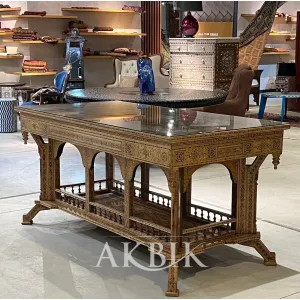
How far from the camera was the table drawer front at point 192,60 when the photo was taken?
8.85 metres

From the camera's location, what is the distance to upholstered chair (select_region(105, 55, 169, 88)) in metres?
10.1

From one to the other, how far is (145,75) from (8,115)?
13.4 ft

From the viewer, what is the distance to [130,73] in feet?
34.5

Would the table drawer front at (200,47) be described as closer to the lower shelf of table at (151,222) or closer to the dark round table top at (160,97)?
the dark round table top at (160,97)

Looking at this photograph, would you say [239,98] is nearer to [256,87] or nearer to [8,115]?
[8,115]

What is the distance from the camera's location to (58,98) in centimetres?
908

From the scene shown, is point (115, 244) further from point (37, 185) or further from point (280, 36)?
point (280, 36)

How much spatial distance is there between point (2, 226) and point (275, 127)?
224 centimetres

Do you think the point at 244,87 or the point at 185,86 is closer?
the point at 244,87

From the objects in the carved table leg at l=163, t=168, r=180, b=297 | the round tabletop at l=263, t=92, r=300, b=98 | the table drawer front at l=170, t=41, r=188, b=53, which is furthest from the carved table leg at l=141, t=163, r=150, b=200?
the round tabletop at l=263, t=92, r=300, b=98

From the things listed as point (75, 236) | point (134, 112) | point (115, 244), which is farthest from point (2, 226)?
point (134, 112)

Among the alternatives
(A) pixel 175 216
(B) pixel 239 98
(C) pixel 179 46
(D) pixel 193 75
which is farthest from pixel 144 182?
(C) pixel 179 46

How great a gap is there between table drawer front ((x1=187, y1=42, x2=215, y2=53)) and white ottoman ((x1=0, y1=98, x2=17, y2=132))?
2.79 metres

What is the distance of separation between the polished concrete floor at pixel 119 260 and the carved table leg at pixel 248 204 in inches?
3.7
